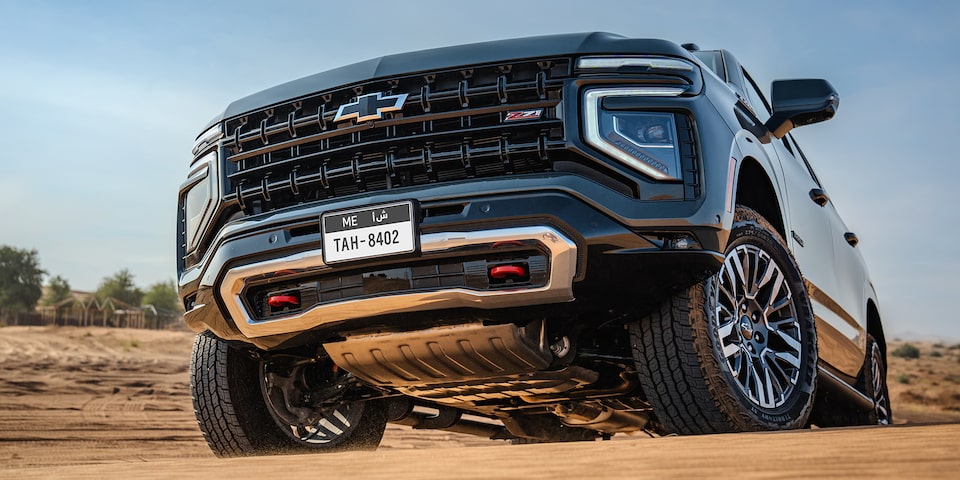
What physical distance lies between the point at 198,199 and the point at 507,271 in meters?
1.67

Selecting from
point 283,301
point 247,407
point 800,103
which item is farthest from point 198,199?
point 800,103

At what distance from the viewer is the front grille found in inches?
145

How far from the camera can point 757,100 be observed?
5.19 metres

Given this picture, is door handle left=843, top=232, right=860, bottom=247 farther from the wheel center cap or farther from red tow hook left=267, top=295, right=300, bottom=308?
red tow hook left=267, top=295, right=300, bottom=308

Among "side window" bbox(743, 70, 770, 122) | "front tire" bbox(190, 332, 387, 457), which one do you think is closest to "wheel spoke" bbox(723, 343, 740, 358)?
"side window" bbox(743, 70, 770, 122)

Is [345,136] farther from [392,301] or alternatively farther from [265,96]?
[392,301]

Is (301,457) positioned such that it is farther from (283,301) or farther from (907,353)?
(907,353)

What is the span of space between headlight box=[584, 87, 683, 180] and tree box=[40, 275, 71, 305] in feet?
192

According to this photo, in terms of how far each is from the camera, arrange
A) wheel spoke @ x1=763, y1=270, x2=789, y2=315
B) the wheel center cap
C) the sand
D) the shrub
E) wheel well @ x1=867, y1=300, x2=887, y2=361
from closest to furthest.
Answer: the sand → the wheel center cap → wheel spoke @ x1=763, y1=270, x2=789, y2=315 → wheel well @ x1=867, y1=300, x2=887, y2=361 → the shrub

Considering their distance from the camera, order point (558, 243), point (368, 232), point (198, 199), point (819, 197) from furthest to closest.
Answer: point (819, 197), point (198, 199), point (368, 232), point (558, 243)

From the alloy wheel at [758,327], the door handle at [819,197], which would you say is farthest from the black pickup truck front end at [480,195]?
the door handle at [819,197]

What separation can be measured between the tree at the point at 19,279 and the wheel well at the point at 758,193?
178ft

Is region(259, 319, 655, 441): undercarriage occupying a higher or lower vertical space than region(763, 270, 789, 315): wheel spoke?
lower

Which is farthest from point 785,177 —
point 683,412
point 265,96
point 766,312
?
point 265,96
